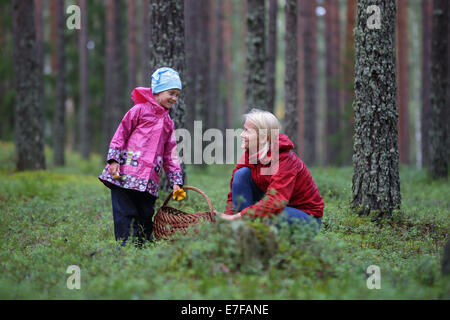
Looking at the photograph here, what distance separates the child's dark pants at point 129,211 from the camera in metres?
4.91

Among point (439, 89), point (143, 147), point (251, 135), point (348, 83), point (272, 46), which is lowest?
point (143, 147)

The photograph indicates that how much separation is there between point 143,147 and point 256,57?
6.66 meters

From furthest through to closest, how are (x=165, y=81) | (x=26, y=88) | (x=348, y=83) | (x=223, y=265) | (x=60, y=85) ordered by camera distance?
(x=348, y=83) < (x=60, y=85) < (x=26, y=88) < (x=165, y=81) < (x=223, y=265)

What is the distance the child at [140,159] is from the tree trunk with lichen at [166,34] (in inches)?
90.0

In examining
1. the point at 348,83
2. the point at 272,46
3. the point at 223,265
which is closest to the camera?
the point at 223,265

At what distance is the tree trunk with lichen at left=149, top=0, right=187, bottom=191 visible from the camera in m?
7.32

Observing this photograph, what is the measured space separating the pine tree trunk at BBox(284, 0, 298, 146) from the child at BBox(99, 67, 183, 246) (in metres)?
7.39

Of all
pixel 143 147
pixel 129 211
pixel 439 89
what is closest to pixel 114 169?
pixel 143 147

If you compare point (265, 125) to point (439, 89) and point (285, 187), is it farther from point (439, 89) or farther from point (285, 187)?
point (439, 89)

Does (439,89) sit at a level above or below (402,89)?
below

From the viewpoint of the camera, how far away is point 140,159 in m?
4.88

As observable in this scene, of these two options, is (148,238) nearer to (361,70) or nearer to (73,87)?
(361,70)

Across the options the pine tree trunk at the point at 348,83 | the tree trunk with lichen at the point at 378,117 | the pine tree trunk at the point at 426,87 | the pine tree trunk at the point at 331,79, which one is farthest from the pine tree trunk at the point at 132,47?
the tree trunk with lichen at the point at 378,117

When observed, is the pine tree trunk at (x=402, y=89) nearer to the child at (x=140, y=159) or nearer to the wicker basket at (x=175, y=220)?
the child at (x=140, y=159)
